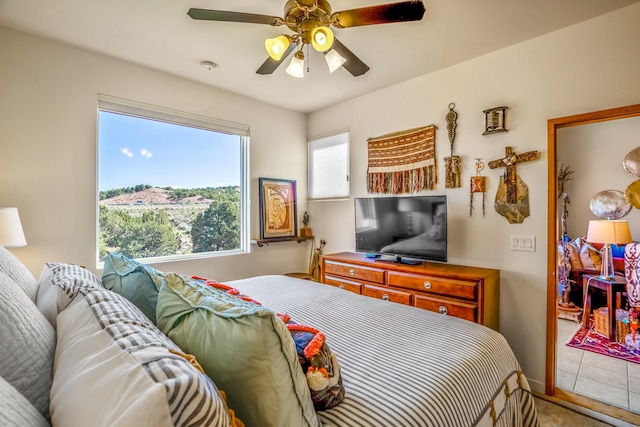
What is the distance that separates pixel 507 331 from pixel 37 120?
404 centimetres

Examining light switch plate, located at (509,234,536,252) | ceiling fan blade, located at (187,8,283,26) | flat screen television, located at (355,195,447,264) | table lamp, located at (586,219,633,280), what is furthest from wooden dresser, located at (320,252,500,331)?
ceiling fan blade, located at (187,8,283,26)

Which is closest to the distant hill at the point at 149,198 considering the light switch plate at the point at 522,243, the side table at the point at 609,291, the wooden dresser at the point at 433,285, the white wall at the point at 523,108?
the wooden dresser at the point at 433,285

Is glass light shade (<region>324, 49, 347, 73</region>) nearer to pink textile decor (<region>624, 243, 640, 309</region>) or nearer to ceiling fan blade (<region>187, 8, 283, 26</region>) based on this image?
ceiling fan blade (<region>187, 8, 283, 26</region>)

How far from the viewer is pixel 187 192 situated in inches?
127

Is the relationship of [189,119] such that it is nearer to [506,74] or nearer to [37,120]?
[37,120]

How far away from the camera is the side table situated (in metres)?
3.17

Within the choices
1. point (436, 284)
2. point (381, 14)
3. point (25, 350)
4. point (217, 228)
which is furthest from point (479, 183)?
point (25, 350)

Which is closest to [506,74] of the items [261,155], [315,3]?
[315,3]

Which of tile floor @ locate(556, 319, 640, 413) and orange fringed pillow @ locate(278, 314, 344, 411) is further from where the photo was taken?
tile floor @ locate(556, 319, 640, 413)

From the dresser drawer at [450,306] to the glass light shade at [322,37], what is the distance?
2.02m

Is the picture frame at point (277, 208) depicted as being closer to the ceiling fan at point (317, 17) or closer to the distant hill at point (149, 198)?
the distant hill at point (149, 198)

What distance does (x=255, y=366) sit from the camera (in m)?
0.74

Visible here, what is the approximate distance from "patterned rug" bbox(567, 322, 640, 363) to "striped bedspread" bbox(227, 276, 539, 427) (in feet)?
7.01

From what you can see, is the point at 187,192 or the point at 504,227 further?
the point at 187,192
